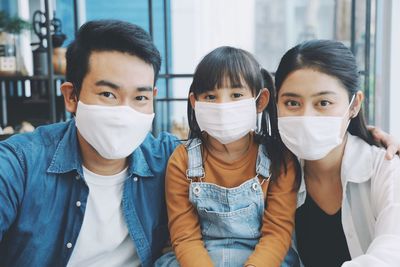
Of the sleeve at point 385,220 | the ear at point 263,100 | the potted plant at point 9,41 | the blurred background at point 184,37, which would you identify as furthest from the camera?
the potted plant at point 9,41

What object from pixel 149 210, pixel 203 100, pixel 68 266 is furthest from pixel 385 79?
pixel 68 266

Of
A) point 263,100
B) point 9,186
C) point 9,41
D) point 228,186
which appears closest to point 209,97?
point 263,100

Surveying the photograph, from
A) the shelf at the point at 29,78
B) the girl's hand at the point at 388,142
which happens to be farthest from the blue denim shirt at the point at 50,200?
the shelf at the point at 29,78

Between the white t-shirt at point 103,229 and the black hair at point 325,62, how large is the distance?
2.10 ft

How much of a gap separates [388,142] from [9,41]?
2572 millimetres

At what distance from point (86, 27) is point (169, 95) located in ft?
6.98

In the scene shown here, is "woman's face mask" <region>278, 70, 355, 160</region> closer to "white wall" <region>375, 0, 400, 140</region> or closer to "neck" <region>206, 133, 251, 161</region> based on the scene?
"neck" <region>206, 133, 251, 161</region>

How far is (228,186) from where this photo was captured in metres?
1.32

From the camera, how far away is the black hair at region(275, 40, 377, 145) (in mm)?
1173

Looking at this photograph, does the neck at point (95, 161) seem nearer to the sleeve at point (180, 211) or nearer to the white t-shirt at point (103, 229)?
the white t-shirt at point (103, 229)

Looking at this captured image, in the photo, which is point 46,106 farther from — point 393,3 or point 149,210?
point 393,3

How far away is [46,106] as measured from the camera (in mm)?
2930

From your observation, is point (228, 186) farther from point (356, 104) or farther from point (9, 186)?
point (9, 186)

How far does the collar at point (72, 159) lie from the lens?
48.9 inches
